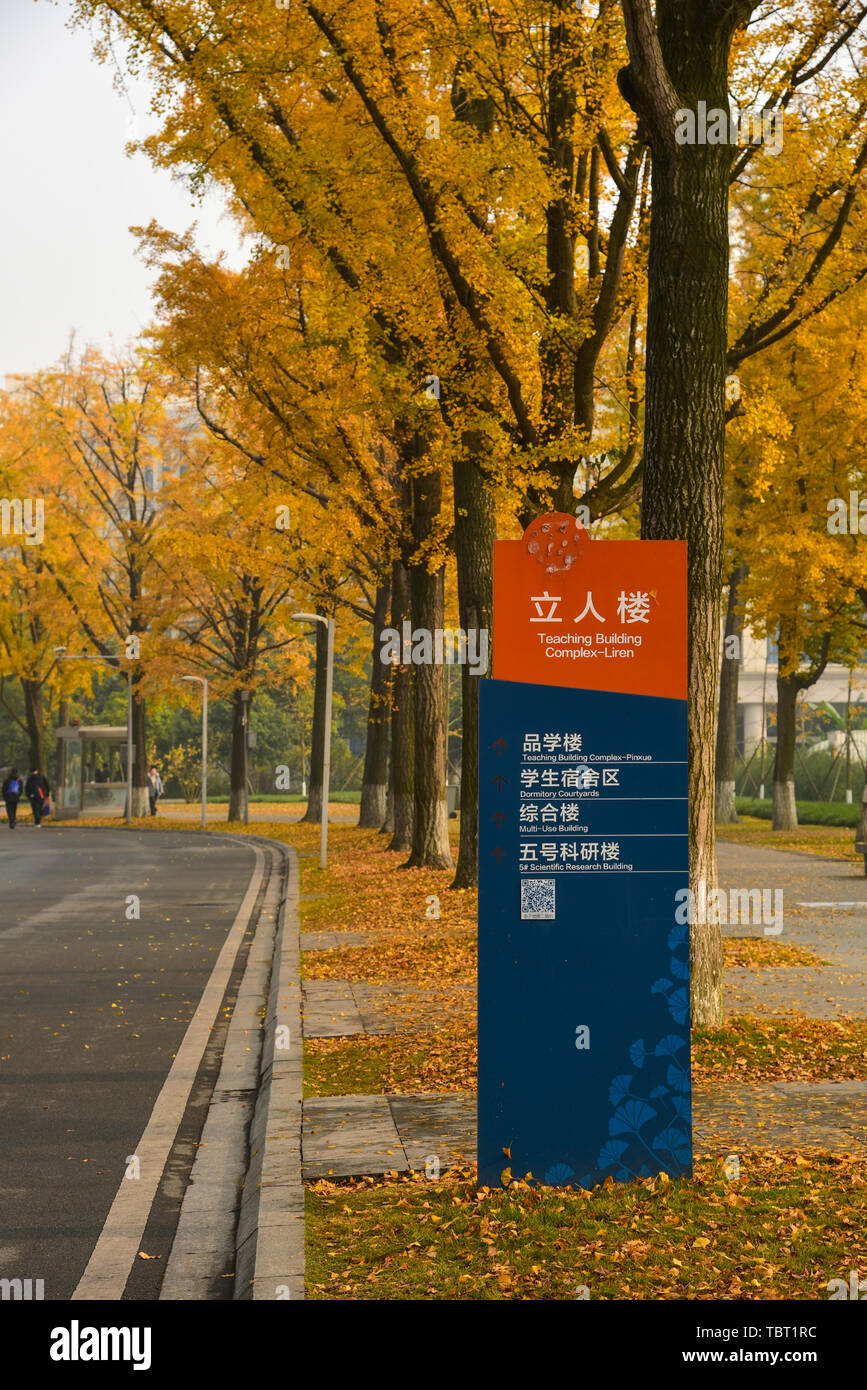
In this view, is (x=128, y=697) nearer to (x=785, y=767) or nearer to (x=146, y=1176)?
(x=785, y=767)

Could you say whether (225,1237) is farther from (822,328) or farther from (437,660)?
(822,328)

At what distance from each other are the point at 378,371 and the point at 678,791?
37.7ft

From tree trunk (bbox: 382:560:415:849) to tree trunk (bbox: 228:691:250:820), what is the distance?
14.1 m

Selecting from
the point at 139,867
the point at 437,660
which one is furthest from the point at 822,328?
the point at 139,867

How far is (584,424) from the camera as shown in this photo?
602 inches

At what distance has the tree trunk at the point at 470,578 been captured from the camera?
1823 centimetres

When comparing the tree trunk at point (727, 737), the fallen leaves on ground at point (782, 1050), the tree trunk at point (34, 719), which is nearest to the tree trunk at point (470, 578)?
the fallen leaves on ground at point (782, 1050)

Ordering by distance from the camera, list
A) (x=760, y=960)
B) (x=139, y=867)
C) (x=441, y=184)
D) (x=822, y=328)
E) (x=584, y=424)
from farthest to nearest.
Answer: (x=139, y=867), (x=822, y=328), (x=584, y=424), (x=441, y=184), (x=760, y=960)

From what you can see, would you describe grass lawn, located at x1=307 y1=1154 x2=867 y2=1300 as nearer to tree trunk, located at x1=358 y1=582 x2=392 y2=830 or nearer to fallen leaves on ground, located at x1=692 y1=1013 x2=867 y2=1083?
fallen leaves on ground, located at x1=692 y1=1013 x2=867 y2=1083

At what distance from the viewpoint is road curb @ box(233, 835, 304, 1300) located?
5254mm

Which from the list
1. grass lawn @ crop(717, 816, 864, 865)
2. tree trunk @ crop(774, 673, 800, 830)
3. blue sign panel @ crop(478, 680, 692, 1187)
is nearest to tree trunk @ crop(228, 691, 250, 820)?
grass lawn @ crop(717, 816, 864, 865)

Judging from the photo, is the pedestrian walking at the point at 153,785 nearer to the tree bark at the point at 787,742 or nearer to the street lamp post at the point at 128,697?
the street lamp post at the point at 128,697

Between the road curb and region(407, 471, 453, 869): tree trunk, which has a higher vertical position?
region(407, 471, 453, 869): tree trunk

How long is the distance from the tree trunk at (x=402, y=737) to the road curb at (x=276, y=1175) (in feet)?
48.3
